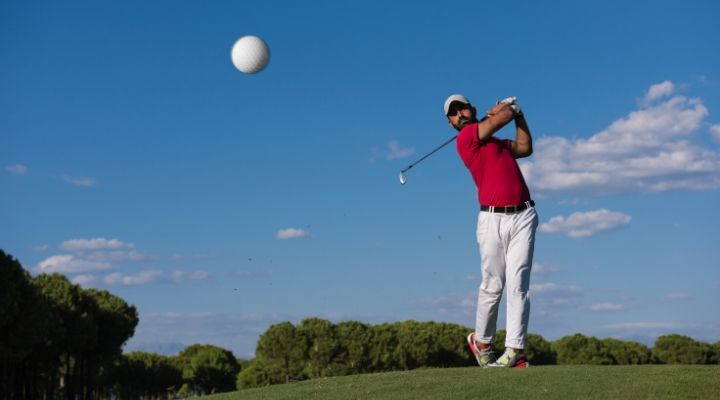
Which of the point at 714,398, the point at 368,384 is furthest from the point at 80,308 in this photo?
the point at 714,398

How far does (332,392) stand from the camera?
14094 mm

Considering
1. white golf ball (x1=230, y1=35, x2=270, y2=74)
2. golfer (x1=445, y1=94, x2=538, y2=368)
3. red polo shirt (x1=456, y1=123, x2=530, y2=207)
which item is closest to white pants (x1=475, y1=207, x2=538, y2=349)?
golfer (x1=445, y1=94, x2=538, y2=368)

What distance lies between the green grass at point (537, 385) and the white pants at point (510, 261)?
0.79m

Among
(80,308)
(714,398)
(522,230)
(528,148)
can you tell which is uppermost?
(80,308)

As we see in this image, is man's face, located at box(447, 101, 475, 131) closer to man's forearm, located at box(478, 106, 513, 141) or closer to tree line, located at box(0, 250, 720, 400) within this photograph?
man's forearm, located at box(478, 106, 513, 141)

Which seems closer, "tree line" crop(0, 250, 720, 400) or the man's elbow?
the man's elbow

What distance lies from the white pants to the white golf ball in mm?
11362

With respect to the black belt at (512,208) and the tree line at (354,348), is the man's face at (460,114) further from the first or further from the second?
the tree line at (354,348)

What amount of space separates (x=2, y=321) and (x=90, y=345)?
19474 mm

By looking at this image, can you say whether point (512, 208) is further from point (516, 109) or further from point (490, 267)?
point (516, 109)

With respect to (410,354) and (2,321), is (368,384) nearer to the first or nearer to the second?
(2,321)

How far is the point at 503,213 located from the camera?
13172 millimetres

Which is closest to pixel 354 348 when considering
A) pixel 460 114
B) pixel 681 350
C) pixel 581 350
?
pixel 581 350

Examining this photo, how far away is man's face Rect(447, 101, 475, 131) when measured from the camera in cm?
1387
